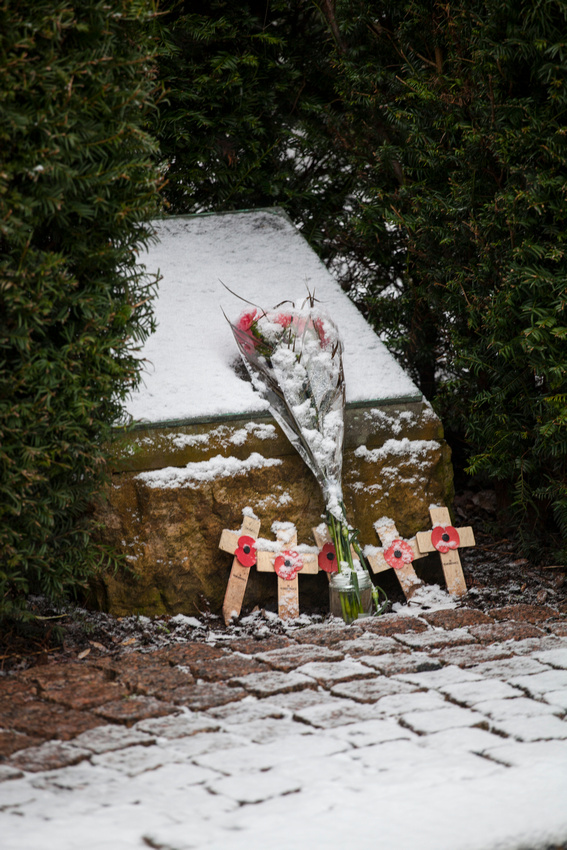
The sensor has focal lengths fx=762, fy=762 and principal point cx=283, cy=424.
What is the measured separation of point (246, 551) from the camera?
3.53 m

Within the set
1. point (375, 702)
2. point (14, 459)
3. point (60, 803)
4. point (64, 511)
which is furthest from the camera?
point (64, 511)

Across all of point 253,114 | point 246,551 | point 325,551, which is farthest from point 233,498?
point 253,114

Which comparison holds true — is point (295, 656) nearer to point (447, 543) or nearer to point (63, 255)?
point (447, 543)

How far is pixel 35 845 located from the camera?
1680 millimetres

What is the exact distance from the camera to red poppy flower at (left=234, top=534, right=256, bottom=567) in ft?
11.5

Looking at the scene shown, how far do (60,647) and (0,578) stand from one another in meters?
0.53

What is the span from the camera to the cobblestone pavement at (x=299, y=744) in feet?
5.75

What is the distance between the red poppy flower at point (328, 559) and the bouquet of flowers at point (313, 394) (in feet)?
0.04

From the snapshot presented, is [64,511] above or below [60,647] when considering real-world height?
above

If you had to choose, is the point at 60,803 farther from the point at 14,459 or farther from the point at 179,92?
the point at 179,92

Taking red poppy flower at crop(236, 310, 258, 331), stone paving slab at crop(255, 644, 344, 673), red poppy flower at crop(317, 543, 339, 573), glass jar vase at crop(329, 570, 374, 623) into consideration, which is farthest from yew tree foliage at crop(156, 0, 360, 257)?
stone paving slab at crop(255, 644, 344, 673)

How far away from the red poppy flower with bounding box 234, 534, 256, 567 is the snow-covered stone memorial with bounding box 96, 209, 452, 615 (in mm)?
10

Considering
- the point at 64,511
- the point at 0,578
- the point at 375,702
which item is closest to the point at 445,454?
the point at 375,702

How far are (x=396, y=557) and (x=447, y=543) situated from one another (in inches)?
11.0
